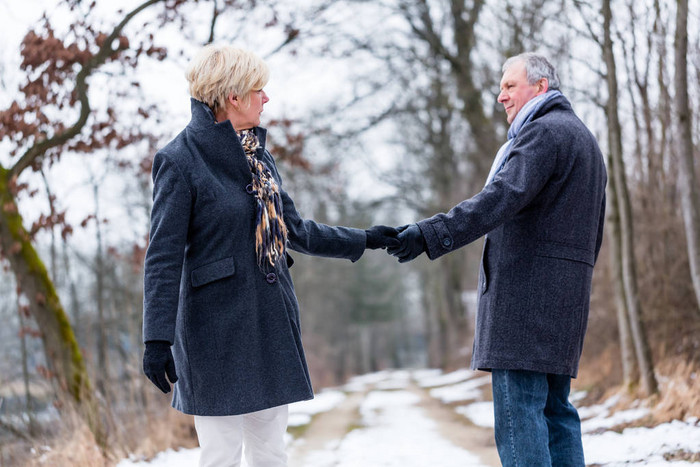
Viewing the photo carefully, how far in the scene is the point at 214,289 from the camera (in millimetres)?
2576

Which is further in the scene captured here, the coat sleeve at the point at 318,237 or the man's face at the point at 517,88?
the man's face at the point at 517,88

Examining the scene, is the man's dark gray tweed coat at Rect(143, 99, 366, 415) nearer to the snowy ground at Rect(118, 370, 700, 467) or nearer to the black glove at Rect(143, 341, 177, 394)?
the black glove at Rect(143, 341, 177, 394)

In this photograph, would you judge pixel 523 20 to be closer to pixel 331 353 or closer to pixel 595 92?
pixel 595 92

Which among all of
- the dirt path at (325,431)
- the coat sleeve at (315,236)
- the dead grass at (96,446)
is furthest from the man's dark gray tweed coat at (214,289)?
the dirt path at (325,431)

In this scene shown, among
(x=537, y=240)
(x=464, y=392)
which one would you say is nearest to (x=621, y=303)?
(x=537, y=240)

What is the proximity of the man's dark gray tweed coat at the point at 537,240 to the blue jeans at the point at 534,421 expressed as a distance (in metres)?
0.08

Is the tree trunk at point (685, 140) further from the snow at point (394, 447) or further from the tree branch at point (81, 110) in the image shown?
the tree branch at point (81, 110)

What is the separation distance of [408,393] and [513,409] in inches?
467

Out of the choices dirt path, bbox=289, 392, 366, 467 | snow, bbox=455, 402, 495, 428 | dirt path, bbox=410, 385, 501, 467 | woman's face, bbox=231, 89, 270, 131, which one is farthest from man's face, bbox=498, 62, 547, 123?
snow, bbox=455, 402, 495, 428

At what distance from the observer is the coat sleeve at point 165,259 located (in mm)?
2463

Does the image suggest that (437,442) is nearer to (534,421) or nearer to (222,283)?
(534,421)

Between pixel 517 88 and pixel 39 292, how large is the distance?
16.5 ft

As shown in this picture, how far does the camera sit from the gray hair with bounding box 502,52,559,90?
313 centimetres

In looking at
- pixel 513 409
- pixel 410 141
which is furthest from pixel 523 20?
pixel 410 141
